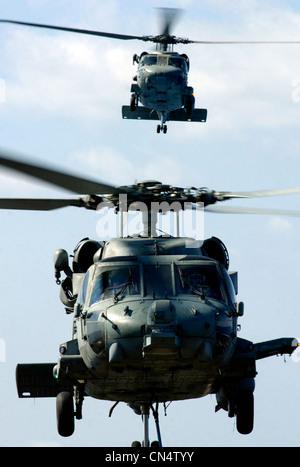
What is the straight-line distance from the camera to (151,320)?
18531mm

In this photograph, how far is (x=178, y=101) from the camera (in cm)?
4494

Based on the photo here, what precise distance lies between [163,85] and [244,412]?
83.4 ft

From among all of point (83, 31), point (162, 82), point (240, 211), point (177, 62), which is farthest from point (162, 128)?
point (240, 211)

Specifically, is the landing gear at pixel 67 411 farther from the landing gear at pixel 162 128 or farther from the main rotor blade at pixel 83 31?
the landing gear at pixel 162 128

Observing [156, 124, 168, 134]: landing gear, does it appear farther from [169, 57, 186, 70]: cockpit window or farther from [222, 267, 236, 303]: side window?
[222, 267, 236, 303]: side window

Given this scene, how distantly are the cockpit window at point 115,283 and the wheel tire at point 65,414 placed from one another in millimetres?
2697

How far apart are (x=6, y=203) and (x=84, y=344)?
310cm

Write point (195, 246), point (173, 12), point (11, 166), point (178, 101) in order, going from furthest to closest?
point (173, 12) → point (178, 101) → point (195, 246) → point (11, 166)

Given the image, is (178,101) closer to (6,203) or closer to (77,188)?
(6,203)

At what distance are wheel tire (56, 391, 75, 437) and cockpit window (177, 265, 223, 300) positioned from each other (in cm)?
379

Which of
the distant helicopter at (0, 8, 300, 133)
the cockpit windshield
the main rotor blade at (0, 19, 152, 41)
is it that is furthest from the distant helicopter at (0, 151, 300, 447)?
the cockpit windshield
